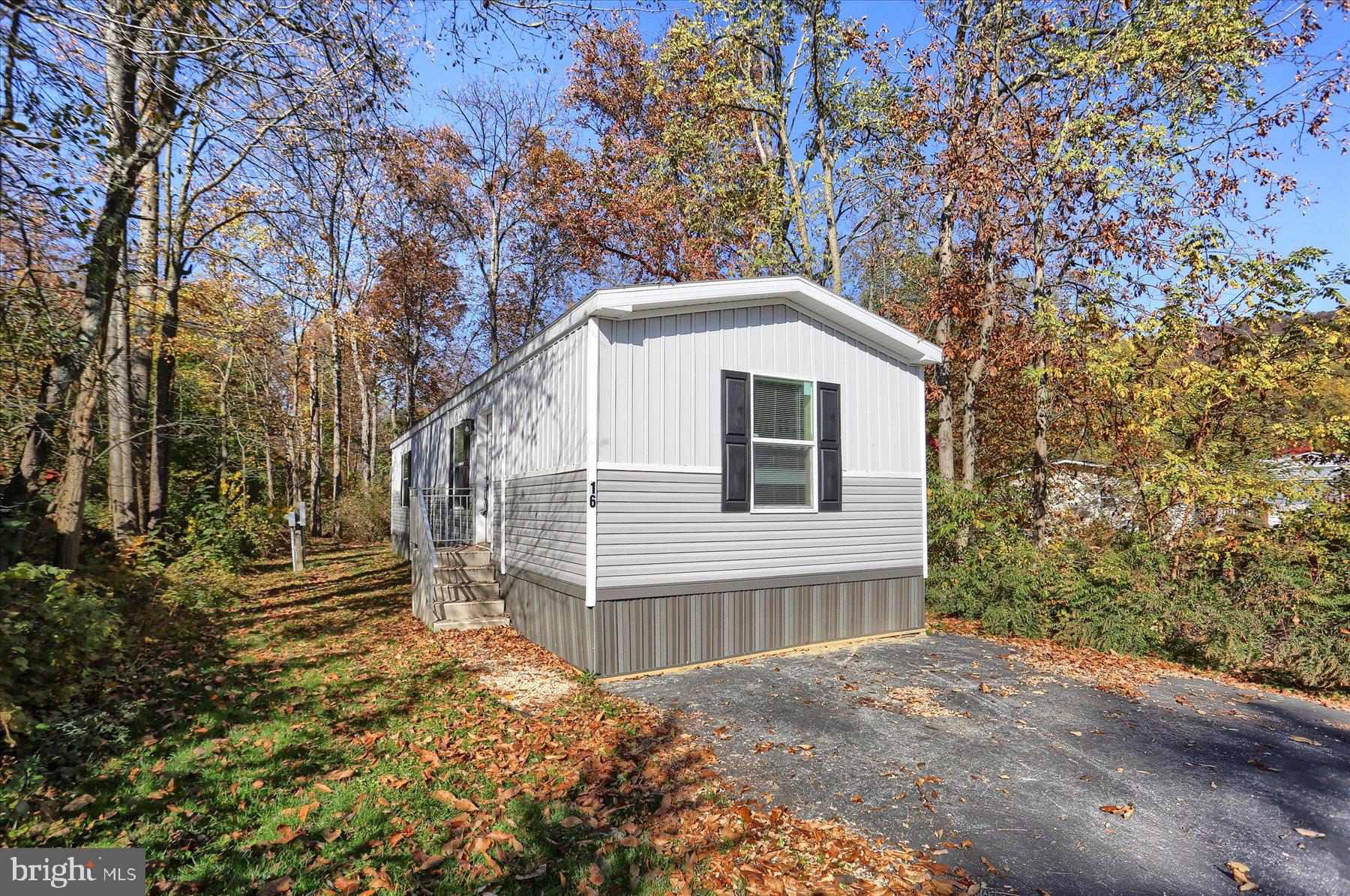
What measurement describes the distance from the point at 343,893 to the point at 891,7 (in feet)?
52.7

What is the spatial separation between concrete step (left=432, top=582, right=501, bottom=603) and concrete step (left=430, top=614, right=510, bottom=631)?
0.31 m

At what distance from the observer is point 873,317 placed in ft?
26.8

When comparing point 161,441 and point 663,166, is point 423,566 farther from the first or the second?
point 663,166

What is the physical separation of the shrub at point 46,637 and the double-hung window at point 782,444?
5.83 meters

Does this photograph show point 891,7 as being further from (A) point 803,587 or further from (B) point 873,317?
(A) point 803,587

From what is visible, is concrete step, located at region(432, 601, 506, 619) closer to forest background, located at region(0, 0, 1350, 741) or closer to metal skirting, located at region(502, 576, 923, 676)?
metal skirting, located at region(502, 576, 923, 676)

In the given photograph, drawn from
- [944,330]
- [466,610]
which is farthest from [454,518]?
[944,330]

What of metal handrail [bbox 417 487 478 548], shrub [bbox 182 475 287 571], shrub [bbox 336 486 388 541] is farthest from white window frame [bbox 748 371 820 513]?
shrub [bbox 336 486 388 541]

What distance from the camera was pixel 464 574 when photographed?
9273 millimetres

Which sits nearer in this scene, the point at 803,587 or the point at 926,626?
the point at 803,587

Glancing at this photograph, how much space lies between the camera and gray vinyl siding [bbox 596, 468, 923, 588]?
21.3 feet

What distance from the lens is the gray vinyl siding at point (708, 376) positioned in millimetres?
6613

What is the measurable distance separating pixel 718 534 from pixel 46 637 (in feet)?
17.9

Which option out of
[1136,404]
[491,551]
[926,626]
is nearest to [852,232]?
[1136,404]
